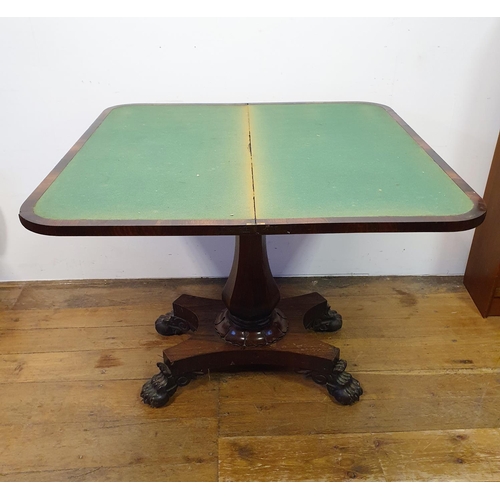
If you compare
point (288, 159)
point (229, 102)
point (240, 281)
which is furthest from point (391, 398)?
point (229, 102)

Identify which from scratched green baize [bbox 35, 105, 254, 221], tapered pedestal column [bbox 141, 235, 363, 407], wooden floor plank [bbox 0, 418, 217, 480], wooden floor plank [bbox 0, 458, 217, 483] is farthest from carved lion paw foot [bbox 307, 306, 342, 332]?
scratched green baize [bbox 35, 105, 254, 221]

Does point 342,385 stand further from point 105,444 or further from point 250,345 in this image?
point 105,444

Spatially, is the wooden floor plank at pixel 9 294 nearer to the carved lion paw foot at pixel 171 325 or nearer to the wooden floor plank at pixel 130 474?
the carved lion paw foot at pixel 171 325

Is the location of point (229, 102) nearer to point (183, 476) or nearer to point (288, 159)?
point (288, 159)

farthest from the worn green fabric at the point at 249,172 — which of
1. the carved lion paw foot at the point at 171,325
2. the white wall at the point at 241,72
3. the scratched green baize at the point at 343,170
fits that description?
the carved lion paw foot at the point at 171,325

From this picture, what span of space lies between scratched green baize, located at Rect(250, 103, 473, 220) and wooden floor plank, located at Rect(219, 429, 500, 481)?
789 mm

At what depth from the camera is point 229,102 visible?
1.78 meters

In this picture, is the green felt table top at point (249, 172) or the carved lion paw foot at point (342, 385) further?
the carved lion paw foot at point (342, 385)

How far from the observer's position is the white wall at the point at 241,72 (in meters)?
1.65

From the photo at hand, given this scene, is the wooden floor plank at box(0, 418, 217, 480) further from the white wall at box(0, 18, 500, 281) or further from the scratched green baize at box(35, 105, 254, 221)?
the white wall at box(0, 18, 500, 281)

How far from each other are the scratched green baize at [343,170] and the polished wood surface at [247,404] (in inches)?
31.1

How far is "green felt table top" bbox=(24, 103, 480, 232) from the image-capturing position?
0.96 metres

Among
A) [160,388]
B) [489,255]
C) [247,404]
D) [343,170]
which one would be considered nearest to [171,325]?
[160,388]

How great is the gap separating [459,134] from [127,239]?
1428mm
